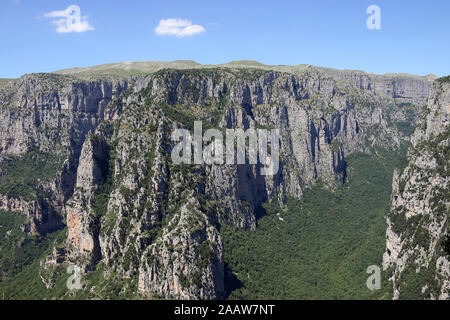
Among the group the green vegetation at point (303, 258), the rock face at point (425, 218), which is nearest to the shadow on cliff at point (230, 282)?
the green vegetation at point (303, 258)

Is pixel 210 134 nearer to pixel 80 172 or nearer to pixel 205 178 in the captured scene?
pixel 205 178

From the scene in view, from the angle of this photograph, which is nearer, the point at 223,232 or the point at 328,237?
the point at 223,232

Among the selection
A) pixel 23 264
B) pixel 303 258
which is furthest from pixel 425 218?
pixel 23 264

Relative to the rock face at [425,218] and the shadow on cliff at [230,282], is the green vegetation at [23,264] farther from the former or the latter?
the rock face at [425,218]

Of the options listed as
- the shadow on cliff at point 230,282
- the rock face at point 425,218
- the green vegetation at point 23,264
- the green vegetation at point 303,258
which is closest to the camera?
the rock face at point 425,218
